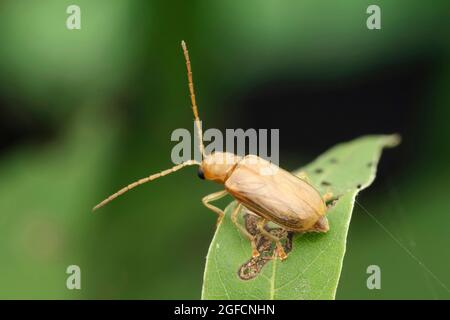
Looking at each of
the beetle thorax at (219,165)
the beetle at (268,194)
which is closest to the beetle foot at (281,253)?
the beetle at (268,194)

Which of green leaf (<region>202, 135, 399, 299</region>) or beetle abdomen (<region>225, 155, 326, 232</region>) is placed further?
beetle abdomen (<region>225, 155, 326, 232</region>)

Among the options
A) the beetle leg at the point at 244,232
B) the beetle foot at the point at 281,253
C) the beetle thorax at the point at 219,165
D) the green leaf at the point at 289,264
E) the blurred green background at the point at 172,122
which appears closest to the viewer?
the green leaf at the point at 289,264

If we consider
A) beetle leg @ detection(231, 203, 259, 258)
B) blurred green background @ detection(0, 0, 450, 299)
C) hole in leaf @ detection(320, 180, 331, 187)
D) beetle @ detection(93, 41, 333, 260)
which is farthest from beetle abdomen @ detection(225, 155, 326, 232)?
blurred green background @ detection(0, 0, 450, 299)

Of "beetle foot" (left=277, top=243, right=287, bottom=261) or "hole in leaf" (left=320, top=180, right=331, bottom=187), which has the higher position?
"hole in leaf" (left=320, top=180, right=331, bottom=187)

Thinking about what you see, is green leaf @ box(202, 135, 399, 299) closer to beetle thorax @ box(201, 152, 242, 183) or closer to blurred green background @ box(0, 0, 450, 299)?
beetle thorax @ box(201, 152, 242, 183)

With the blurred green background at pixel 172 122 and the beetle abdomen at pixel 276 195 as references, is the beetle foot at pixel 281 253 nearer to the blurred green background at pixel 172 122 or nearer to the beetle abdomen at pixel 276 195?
the beetle abdomen at pixel 276 195

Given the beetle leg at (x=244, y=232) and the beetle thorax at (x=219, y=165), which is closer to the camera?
the beetle leg at (x=244, y=232)
